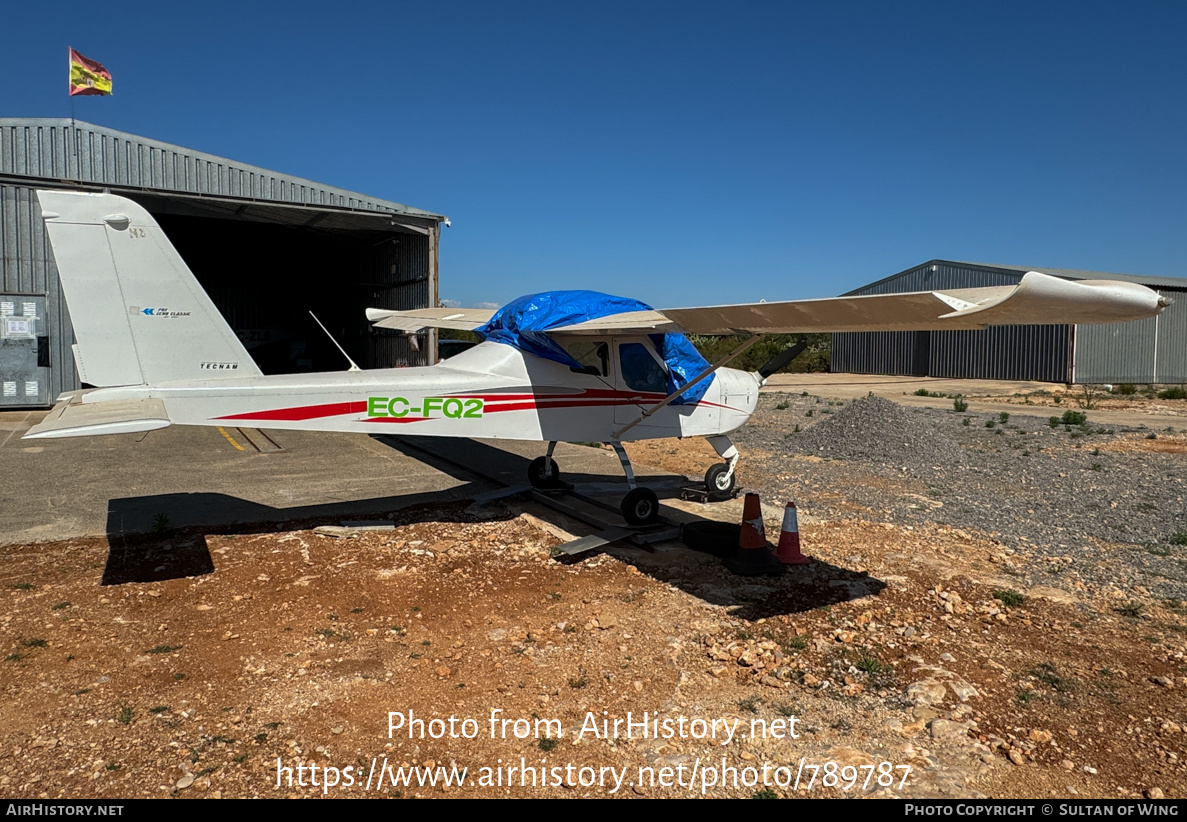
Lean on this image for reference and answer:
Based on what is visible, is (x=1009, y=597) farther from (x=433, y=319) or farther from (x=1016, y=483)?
(x=433, y=319)

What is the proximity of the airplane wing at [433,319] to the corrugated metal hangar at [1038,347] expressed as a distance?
21750 millimetres

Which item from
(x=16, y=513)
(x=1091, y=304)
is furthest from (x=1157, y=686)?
(x=16, y=513)

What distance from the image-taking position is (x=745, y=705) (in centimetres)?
405

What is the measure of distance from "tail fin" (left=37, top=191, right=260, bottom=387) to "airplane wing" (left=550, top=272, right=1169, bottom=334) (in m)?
4.63

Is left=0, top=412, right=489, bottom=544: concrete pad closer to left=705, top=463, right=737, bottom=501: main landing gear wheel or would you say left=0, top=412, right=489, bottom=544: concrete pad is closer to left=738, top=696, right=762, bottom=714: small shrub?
left=705, top=463, right=737, bottom=501: main landing gear wheel

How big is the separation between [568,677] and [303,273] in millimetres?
29302

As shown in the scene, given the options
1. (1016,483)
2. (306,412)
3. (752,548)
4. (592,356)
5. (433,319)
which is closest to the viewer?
(752,548)

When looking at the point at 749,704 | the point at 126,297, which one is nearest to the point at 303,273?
the point at 126,297

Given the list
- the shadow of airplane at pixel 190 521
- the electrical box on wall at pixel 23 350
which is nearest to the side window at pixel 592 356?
the shadow of airplane at pixel 190 521

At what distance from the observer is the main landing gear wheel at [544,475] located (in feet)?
30.8

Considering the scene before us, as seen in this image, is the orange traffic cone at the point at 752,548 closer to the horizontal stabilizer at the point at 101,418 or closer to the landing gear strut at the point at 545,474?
the landing gear strut at the point at 545,474

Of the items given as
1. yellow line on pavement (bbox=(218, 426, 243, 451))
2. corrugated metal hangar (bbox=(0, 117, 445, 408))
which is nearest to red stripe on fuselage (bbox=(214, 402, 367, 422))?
yellow line on pavement (bbox=(218, 426, 243, 451))

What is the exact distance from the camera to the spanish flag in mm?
17531

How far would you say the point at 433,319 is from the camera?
1162 centimetres
